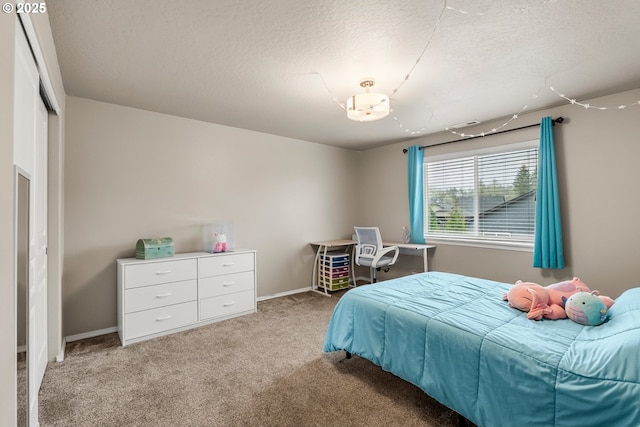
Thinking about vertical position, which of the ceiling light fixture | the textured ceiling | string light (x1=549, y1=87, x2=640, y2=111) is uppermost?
the textured ceiling

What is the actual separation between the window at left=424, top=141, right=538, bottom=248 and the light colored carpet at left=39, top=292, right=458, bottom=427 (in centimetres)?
251

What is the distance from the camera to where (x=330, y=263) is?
4.52 metres

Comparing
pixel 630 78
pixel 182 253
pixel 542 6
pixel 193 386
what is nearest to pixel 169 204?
pixel 182 253

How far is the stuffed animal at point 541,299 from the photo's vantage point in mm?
1798

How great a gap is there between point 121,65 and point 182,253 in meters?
2.00

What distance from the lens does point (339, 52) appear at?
6.91ft

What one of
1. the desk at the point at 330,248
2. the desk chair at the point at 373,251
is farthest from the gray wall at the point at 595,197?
the desk chair at the point at 373,251

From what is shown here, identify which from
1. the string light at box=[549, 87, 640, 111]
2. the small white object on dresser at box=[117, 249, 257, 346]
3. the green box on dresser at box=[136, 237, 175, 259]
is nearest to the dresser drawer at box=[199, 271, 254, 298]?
the small white object on dresser at box=[117, 249, 257, 346]

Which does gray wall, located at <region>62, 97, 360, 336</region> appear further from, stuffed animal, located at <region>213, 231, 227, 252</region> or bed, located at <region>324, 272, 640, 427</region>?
bed, located at <region>324, 272, 640, 427</region>

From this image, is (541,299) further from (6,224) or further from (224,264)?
(224,264)

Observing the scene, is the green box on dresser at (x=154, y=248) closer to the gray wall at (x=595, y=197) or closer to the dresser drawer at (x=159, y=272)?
the dresser drawer at (x=159, y=272)

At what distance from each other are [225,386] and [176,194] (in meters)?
2.24

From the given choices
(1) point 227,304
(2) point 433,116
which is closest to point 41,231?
(1) point 227,304

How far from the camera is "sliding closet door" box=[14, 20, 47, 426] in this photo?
139 centimetres
